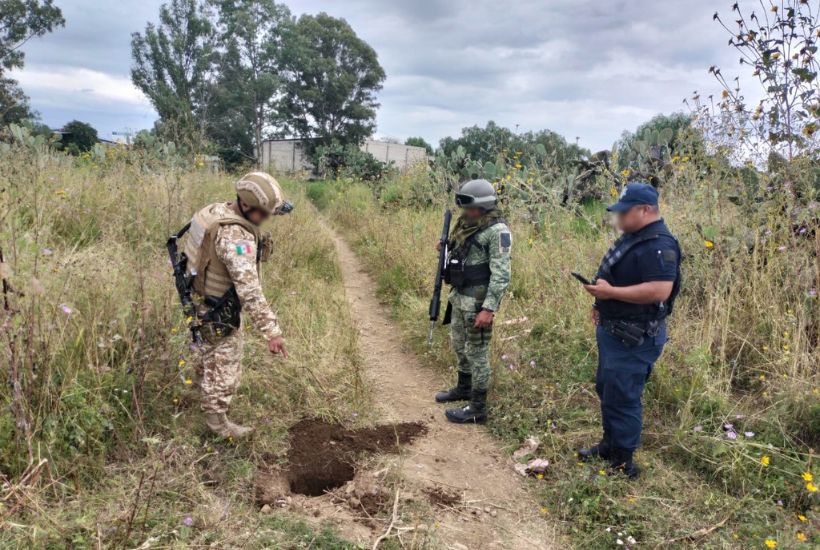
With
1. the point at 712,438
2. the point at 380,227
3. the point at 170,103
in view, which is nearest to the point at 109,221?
the point at 380,227

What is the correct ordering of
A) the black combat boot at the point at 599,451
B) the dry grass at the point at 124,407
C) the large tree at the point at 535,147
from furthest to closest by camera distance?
the large tree at the point at 535,147, the black combat boot at the point at 599,451, the dry grass at the point at 124,407

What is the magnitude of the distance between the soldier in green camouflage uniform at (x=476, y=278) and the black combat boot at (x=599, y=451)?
82 cm

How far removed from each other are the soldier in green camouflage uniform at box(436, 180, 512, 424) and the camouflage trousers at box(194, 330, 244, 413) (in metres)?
1.67

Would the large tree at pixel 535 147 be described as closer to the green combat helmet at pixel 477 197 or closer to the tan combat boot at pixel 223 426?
the green combat helmet at pixel 477 197

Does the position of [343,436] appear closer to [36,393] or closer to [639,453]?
[36,393]

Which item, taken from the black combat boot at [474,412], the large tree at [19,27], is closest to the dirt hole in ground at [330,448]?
the black combat boot at [474,412]

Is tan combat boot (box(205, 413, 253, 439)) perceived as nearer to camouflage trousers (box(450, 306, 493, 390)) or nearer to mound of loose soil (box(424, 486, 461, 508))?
mound of loose soil (box(424, 486, 461, 508))

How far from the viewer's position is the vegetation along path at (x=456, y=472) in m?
2.71

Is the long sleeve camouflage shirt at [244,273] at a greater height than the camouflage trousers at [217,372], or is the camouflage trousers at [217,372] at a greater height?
the long sleeve camouflage shirt at [244,273]

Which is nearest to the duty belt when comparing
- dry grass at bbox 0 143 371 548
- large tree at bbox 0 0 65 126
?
dry grass at bbox 0 143 371 548

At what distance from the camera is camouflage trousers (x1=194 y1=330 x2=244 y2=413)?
9.80 ft

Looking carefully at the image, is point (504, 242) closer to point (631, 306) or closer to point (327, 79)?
point (631, 306)

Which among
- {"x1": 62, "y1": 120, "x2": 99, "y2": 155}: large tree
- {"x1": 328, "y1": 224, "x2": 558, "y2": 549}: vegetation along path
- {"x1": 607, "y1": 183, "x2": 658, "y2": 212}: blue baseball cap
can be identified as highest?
{"x1": 62, "y1": 120, "x2": 99, "y2": 155}: large tree

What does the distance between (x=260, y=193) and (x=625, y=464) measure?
2.66 meters
